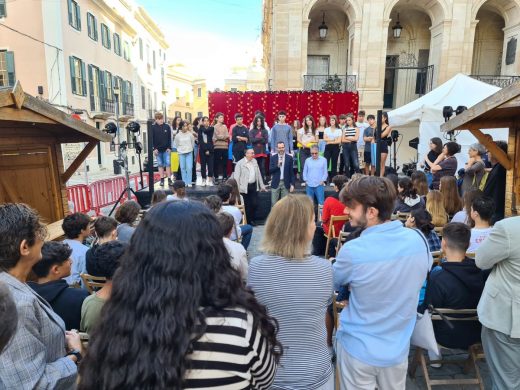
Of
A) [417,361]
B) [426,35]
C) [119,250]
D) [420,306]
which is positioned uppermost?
[426,35]

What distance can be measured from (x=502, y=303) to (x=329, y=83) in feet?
51.6

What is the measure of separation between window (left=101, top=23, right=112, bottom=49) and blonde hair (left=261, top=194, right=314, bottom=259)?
29.2 m

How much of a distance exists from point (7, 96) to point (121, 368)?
12.1ft

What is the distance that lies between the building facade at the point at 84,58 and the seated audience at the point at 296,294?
1050 cm

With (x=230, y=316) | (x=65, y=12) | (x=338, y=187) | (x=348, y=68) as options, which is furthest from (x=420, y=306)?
(x=65, y=12)

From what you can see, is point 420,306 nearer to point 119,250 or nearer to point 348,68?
point 119,250

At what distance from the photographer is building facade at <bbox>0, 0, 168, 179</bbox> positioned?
63.3ft

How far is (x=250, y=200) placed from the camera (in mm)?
8367

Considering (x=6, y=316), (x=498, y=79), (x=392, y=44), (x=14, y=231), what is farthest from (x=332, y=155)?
(x=498, y=79)

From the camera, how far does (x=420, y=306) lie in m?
2.77

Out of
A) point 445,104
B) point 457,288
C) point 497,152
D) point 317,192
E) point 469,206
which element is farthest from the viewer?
point 445,104

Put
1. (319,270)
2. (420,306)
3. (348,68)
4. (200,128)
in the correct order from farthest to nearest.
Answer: (348,68) → (200,128) → (420,306) → (319,270)

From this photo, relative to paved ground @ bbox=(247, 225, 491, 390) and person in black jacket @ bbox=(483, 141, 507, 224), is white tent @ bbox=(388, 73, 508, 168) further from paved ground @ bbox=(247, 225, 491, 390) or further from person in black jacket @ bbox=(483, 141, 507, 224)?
paved ground @ bbox=(247, 225, 491, 390)

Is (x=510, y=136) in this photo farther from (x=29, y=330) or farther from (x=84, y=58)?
(x=84, y=58)
